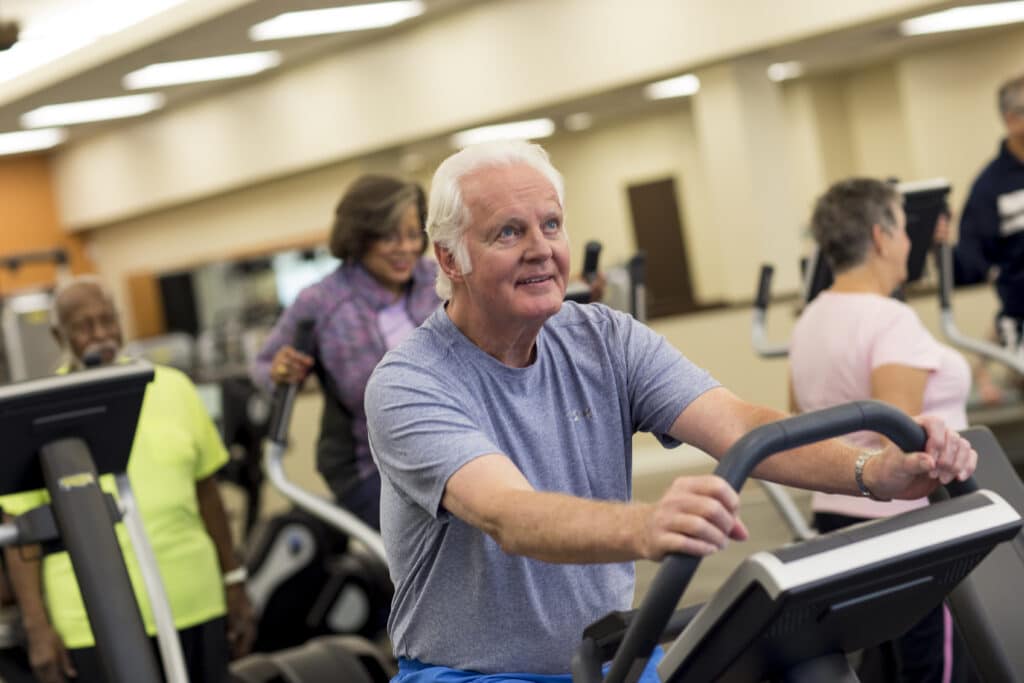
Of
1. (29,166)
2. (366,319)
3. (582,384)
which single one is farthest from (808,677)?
(29,166)

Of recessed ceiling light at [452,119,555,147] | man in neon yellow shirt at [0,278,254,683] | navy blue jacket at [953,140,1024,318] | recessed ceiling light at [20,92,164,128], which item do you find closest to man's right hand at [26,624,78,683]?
man in neon yellow shirt at [0,278,254,683]

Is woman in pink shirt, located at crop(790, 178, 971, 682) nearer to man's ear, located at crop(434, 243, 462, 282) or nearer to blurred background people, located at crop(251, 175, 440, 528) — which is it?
blurred background people, located at crop(251, 175, 440, 528)

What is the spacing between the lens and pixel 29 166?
13914 mm

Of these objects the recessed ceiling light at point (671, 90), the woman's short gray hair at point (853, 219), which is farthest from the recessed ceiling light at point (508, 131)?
the woman's short gray hair at point (853, 219)

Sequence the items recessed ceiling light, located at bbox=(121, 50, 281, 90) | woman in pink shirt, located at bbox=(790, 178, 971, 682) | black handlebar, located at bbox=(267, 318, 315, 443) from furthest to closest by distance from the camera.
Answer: recessed ceiling light, located at bbox=(121, 50, 281, 90) < black handlebar, located at bbox=(267, 318, 315, 443) < woman in pink shirt, located at bbox=(790, 178, 971, 682)

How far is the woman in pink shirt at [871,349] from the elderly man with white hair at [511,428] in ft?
3.17

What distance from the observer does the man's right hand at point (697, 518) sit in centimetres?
126

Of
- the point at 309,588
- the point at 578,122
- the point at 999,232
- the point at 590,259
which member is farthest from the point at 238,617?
the point at 578,122

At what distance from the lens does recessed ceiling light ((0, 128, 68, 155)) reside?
12.1 m

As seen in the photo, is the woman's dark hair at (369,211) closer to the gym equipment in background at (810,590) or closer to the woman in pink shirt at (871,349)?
the woman in pink shirt at (871,349)

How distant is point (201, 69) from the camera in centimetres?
990

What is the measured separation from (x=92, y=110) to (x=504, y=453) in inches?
400

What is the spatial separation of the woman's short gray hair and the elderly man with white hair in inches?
42.9

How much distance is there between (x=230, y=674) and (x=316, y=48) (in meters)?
7.24
